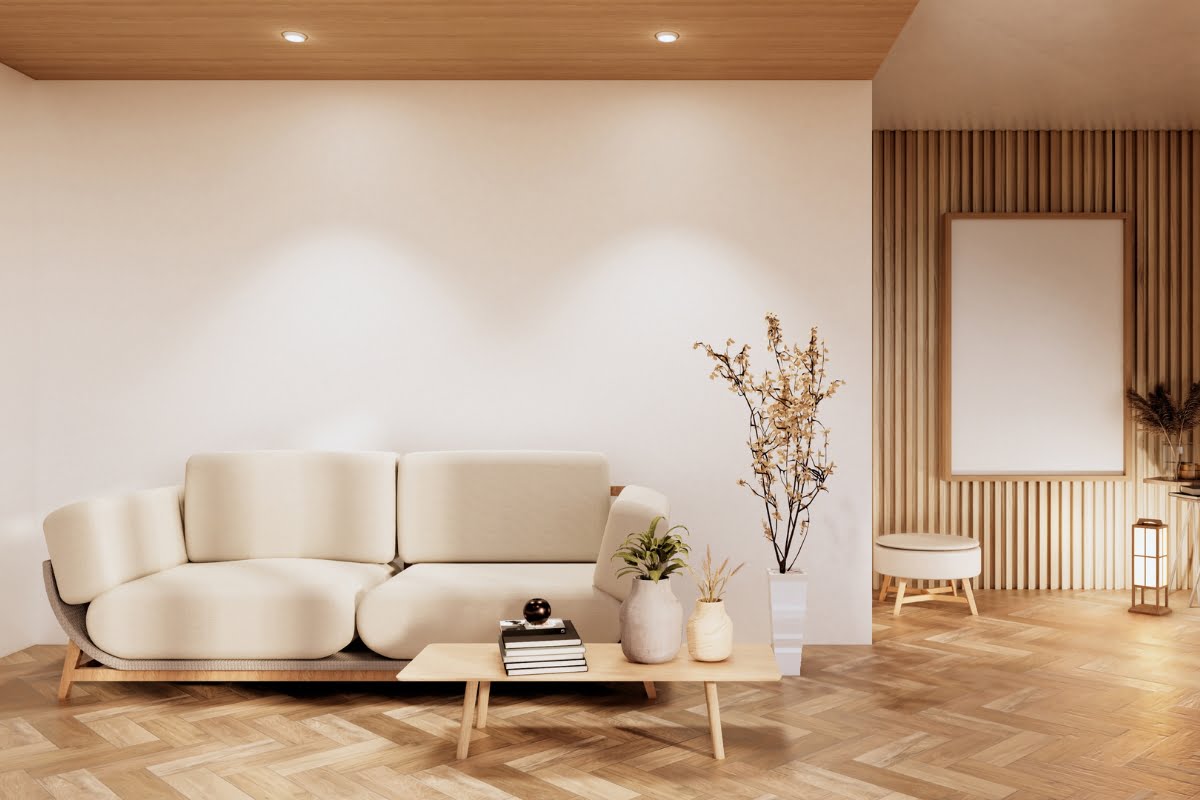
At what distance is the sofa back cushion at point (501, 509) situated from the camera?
12.9 feet

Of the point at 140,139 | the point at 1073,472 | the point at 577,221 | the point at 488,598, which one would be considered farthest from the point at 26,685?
the point at 1073,472

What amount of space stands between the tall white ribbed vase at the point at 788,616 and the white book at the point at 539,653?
115 cm

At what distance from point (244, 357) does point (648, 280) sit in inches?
73.3

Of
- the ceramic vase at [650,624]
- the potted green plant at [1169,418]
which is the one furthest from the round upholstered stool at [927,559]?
the ceramic vase at [650,624]

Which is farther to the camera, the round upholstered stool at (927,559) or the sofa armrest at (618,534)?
the round upholstered stool at (927,559)

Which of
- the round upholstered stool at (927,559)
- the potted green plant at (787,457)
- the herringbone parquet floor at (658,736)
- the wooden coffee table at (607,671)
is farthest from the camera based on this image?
the round upholstered stool at (927,559)

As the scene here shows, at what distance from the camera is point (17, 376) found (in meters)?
4.21

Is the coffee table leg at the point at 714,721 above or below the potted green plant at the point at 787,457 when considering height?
below

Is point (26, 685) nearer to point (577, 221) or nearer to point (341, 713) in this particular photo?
point (341, 713)

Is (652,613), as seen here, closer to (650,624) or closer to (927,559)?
(650,624)

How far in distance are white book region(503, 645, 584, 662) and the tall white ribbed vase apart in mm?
1153

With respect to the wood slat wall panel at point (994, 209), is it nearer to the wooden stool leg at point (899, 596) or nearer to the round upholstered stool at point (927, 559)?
the round upholstered stool at point (927, 559)

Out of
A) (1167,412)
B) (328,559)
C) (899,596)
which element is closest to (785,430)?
(899,596)

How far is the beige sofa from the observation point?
11.1 ft
